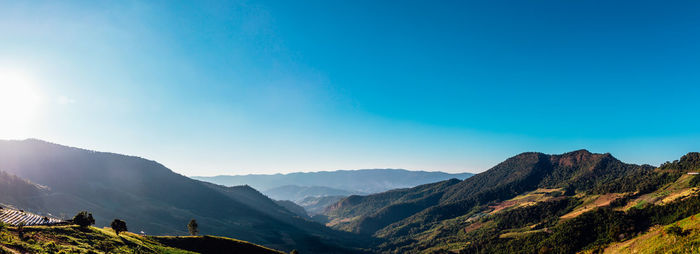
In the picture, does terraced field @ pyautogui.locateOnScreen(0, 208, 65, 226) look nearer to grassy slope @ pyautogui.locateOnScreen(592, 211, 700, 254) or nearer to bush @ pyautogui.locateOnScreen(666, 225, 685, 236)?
grassy slope @ pyautogui.locateOnScreen(592, 211, 700, 254)

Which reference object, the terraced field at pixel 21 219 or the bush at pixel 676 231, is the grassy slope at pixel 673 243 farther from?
the terraced field at pixel 21 219

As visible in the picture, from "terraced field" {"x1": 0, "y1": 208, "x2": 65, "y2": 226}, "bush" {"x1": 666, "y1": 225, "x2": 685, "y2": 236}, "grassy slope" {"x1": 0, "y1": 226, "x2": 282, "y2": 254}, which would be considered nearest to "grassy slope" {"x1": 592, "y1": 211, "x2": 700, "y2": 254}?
"bush" {"x1": 666, "y1": 225, "x2": 685, "y2": 236}

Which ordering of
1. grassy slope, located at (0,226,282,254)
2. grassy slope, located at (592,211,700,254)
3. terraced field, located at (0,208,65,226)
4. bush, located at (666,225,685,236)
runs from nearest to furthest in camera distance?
grassy slope, located at (0,226,282,254) → terraced field, located at (0,208,65,226) → grassy slope, located at (592,211,700,254) → bush, located at (666,225,685,236)

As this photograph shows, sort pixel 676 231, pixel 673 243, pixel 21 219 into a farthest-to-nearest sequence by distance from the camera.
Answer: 1. pixel 676 231
2. pixel 673 243
3. pixel 21 219

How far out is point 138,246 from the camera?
2576 inches

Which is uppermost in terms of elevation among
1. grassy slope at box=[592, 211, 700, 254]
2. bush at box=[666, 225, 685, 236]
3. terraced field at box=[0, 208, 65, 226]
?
terraced field at box=[0, 208, 65, 226]

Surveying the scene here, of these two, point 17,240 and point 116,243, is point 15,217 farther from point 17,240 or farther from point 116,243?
point 17,240

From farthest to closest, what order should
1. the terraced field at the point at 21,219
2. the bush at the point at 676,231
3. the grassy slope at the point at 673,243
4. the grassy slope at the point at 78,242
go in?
the bush at the point at 676,231 → the grassy slope at the point at 673,243 → the terraced field at the point at 21,219 → the grassy slope at the point at 78,242

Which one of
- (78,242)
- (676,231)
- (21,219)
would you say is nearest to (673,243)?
(676,231)

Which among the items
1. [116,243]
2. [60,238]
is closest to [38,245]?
[60,238]

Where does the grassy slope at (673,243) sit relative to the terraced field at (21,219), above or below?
below

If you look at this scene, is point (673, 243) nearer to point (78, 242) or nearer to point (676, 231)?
point (676, 231)

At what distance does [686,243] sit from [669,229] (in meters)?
20.1

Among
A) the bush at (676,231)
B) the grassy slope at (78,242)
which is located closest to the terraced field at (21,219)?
the grassy slope at (78,242)
